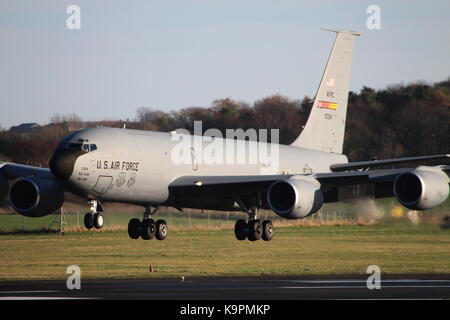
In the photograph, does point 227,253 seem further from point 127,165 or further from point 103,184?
point 103,184

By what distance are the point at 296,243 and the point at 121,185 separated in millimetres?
20635

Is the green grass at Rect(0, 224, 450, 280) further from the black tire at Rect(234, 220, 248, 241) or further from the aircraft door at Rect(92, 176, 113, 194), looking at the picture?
the aircraft door at Rect(92, 176, 113, 194)

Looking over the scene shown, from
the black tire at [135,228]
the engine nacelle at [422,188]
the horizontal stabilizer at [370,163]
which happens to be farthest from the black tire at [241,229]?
the engine nacelle at [422,188]

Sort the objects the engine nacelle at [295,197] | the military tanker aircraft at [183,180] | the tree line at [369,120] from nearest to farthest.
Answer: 1. the military tanker aircraft at [183,180]
2. the engine nacelle at [295,197]
3. the tree line at [369,120]

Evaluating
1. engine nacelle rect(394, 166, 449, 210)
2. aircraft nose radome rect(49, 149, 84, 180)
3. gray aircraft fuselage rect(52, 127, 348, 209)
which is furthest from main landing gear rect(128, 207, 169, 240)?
engine nacelle rect(394, 166, 449, 210)

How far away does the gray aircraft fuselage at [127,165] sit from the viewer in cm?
4184

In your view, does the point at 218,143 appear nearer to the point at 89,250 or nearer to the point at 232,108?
the point at 89,250

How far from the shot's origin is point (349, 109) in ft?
291

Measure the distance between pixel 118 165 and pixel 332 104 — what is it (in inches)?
673

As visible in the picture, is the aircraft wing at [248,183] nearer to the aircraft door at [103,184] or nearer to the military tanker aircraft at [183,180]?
the military tanker aircraft at [183,180]

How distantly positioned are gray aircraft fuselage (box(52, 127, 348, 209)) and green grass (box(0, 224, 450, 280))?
6.29 meters

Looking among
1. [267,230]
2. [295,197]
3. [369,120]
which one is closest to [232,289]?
[295,197]

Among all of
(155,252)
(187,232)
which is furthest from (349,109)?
(155,252)

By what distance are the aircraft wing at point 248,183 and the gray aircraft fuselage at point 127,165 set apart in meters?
0.59
